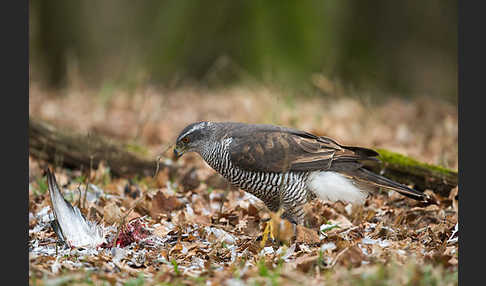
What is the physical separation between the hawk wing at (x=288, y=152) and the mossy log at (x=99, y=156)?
749 mm

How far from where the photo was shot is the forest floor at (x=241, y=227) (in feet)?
10.9

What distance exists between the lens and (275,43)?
13047 millimetres

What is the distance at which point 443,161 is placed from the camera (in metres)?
5.54

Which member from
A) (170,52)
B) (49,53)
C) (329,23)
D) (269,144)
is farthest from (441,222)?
(49,53)

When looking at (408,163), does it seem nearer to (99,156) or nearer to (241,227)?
(241,227)

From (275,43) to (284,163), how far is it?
9.15 m

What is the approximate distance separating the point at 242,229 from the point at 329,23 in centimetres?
982

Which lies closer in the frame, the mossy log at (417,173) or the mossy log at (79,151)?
the mossy log at (417,173)

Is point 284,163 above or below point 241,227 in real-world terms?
above

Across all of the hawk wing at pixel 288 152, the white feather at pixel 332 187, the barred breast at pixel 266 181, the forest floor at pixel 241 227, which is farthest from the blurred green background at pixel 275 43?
the barred breast at pixel 266 181

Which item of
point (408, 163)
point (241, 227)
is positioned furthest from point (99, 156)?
point (408, 163)

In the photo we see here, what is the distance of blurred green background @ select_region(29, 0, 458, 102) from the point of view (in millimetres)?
12970

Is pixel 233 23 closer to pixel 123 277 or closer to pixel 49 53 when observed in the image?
pixel 49 53

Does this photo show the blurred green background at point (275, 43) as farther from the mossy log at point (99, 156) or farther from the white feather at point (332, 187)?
the white feather at point (332, 187)
